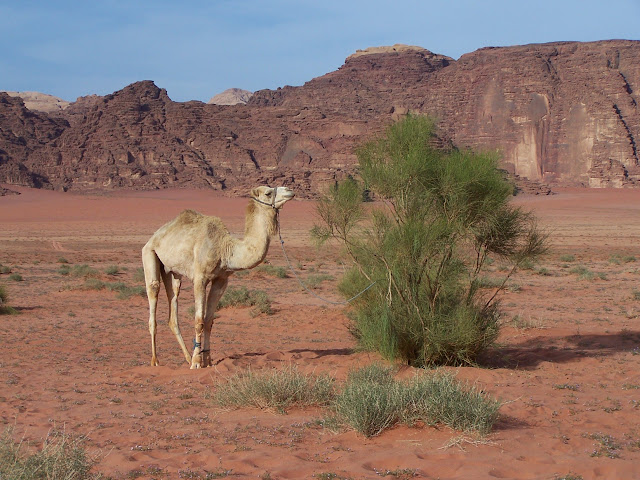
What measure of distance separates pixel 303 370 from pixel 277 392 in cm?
191

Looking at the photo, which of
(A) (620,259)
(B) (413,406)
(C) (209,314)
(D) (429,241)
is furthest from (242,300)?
(A) (620,259)

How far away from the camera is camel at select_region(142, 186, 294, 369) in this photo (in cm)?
944

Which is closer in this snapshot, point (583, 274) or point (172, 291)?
point (172, 291)

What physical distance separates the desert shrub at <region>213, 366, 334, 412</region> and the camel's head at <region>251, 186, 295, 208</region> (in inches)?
104

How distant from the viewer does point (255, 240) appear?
945 cm

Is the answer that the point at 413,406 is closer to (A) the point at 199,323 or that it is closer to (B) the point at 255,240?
(B) the point at 255,240

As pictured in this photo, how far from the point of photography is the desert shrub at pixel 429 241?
373 inches

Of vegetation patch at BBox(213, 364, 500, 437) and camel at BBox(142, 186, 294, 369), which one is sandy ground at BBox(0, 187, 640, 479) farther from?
camel at BBox(142, 186, 294, 369)

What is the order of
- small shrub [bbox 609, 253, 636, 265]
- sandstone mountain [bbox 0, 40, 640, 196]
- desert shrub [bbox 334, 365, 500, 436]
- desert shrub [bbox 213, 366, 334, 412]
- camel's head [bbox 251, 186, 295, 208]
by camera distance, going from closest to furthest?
desert shrub [bbox 334, 365, 500, 436]
desert shrub [bbox 213, 366, 334, 412]
camel's head [bbox 251, 186, 295, 208]
small shrub [bbox 609, 253, 636, 265]
sandstone mountain [bbox 0, 40, 640, 196]

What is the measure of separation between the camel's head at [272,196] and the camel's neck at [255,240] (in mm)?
87

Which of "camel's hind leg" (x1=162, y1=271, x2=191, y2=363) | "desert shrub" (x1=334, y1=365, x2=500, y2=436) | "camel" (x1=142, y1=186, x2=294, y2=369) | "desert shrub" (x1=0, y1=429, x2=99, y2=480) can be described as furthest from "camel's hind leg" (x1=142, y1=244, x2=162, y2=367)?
"desert shrub" (x1=0, y1=429, x2=99, y2=480)

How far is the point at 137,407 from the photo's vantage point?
7.68 metres

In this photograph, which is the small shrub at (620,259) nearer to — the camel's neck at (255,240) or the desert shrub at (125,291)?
the desert shrub at (125,291)

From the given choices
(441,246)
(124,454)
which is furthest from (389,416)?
(441,246)
